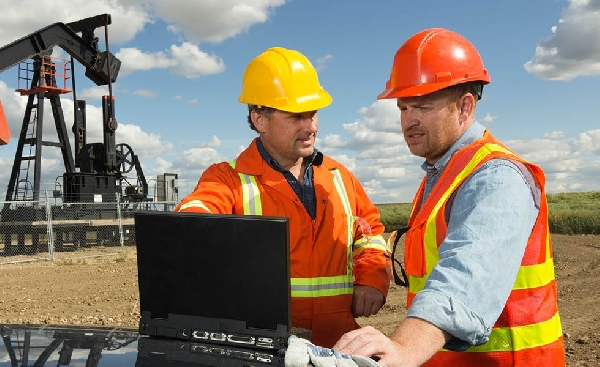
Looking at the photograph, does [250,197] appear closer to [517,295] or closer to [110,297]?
[517,295]

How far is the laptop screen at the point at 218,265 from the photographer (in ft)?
5.72

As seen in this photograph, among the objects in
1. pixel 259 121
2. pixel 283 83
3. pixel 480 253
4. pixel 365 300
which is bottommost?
pixel 365 300

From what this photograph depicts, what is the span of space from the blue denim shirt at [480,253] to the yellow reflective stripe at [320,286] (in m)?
1.20

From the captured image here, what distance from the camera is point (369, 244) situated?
10.3 ft

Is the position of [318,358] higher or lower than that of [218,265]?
lower

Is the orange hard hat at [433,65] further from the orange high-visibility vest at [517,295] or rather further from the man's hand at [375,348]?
the man's hand at [375,348]

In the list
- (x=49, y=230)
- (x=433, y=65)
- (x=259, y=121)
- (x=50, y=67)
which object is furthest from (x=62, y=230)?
(x=433, y=65)

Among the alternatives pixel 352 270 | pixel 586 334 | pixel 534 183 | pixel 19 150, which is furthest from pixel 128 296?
pixel 19 150

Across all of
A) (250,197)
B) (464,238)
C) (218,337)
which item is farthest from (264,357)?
(250,197)

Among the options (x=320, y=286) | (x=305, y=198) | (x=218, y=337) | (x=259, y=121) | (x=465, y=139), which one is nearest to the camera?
(x=218, y=337)

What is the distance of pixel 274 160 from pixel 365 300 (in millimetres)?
848

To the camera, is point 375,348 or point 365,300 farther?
point 365,300

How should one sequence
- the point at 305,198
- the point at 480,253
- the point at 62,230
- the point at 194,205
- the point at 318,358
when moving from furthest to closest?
the point at 62,230
the point at 305,198
the point at 194,205
the point at 480,253
the point at 318,358

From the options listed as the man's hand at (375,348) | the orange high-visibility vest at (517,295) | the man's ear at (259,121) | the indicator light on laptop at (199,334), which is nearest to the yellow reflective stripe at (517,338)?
the orange high-visibility vest at (517,295)
